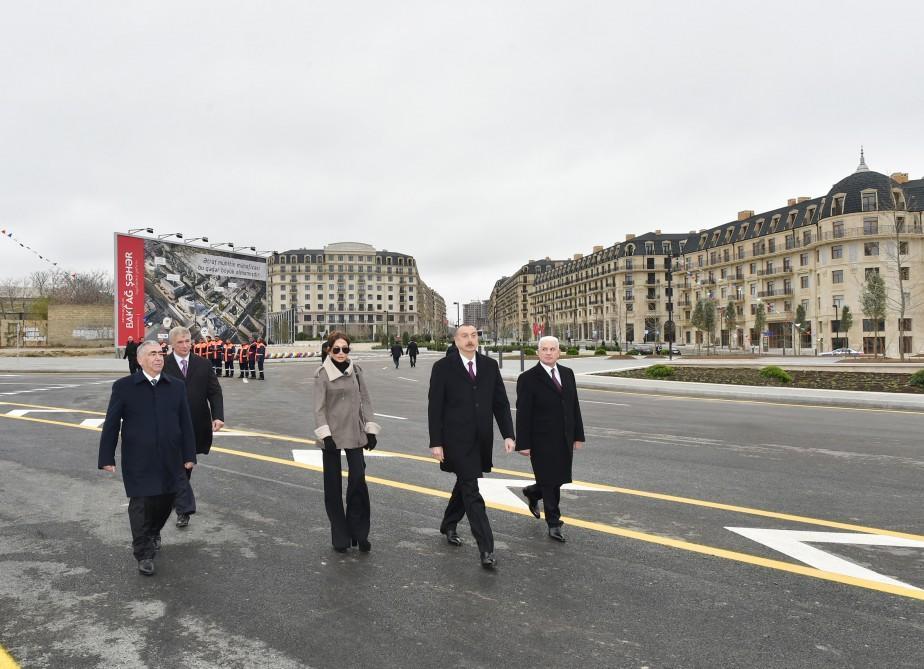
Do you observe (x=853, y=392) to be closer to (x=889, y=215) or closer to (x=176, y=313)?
(x=176, y=313)

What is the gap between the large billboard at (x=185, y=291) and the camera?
38250 mm

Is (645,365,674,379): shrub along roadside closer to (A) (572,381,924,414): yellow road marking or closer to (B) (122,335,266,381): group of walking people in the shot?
(A) (572,381,924,414): yellow road marking

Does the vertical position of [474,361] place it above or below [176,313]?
below

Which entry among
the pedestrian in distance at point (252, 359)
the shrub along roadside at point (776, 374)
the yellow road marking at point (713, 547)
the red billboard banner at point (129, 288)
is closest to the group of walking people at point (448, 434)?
the yellow road marking at point (713, 547)

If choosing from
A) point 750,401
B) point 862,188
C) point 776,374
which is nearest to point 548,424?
point 750,401

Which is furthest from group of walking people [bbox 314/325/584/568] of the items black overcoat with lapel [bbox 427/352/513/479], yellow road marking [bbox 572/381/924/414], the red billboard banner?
the red billboard banner

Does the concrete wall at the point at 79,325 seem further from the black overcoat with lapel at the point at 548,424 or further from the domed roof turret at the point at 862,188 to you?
the domed roof turret at the point at 862,188

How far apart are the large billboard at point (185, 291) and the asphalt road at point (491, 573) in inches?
1279

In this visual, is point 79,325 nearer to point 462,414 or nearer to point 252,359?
point 252,359

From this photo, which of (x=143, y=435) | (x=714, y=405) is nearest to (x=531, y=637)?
(x=143, y=435)

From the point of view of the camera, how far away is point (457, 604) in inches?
140

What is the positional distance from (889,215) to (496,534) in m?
64.9

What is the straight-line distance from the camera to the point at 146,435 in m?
4.20

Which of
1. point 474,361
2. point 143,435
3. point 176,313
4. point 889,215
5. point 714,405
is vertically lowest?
point 714,405
